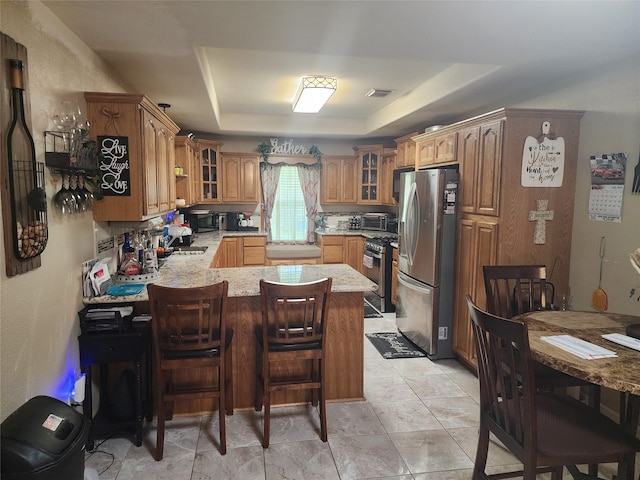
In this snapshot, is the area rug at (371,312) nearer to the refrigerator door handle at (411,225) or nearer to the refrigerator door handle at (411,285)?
the refrigerator door handle at (411,285)

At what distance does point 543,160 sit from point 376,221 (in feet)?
11.2

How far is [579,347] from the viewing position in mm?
1825

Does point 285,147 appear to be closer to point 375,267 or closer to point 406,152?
point 406,152

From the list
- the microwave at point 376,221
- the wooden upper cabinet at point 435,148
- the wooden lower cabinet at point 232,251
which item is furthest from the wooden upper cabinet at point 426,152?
the wooden lower cabinet at point 232,251

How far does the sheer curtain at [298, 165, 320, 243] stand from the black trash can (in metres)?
5.13

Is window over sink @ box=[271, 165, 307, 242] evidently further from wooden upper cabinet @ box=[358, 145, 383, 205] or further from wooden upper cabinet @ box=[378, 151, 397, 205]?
wooden upper cabinet @ box=[378, 151, 397, 205]

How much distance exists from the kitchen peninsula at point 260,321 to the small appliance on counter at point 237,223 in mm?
3121

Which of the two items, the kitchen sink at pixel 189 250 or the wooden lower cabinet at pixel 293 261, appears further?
the wooden lower cabinet at pixel 293 261

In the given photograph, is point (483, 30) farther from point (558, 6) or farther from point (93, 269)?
point (93, 269)

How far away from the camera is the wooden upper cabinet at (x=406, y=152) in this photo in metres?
5.23

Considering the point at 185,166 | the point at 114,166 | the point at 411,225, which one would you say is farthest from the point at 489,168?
the point at 185,166

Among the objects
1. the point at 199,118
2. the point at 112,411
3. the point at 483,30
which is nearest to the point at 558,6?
the point at 483,30

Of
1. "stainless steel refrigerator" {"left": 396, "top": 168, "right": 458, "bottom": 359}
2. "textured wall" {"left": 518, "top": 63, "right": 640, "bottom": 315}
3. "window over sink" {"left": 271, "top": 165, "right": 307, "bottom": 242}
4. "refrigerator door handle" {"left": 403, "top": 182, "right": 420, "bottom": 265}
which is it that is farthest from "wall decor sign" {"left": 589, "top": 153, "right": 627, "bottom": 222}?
"window over sink" {"left": 271, "top": 165, "right": 307, "bottom": 242}

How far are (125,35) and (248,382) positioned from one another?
2316 millimetres
